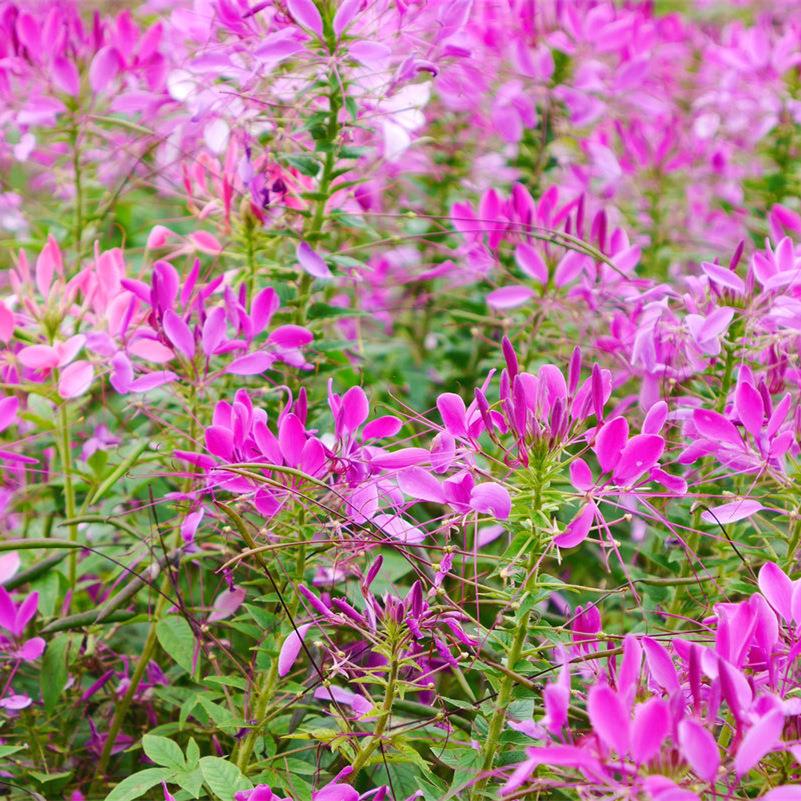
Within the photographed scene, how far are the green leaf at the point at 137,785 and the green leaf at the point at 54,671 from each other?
20cm

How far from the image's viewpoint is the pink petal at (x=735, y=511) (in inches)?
34.2

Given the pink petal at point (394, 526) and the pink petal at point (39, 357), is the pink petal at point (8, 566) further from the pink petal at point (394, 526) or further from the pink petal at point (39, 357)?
the pink petal at point (394, 526)

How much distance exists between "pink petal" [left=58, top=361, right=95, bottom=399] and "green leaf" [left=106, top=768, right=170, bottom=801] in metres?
0.39

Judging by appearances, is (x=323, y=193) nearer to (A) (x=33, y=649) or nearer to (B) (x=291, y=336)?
(B) (x=291, y=336)

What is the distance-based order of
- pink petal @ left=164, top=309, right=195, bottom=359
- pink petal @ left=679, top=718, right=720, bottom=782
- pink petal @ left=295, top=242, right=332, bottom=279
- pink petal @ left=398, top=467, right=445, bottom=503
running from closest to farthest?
pink petal @ left=679, top=718, right=720, bottom=782 < pink petal @ left=398, top=467, right=445, bottom=503 < pink petal @ left=164, top=309, right=195, bottom=359 < pink petal @ left=295, top=242, right=332, bottom=279

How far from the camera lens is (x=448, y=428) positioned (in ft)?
2.69

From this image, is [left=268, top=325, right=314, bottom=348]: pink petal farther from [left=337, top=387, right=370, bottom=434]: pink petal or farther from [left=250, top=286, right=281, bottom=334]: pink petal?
[left=337, top=387, right=370, bottom=434]: pink petal

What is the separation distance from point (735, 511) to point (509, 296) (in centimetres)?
42

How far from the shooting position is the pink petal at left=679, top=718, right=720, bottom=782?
1.86 feet

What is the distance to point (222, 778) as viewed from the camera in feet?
2.64

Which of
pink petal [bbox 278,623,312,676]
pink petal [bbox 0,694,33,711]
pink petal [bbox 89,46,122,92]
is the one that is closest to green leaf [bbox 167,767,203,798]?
pink petal [bbox 278,623,312,676]

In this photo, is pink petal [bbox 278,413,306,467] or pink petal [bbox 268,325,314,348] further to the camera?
pink petal [bbox 268,325,314,348]

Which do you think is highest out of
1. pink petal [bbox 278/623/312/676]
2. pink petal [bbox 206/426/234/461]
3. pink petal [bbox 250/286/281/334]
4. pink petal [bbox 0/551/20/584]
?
pink petal [bbox 250/286/281/334]

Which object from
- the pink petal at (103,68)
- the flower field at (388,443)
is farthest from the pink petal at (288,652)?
the pink petal at (103,68)
